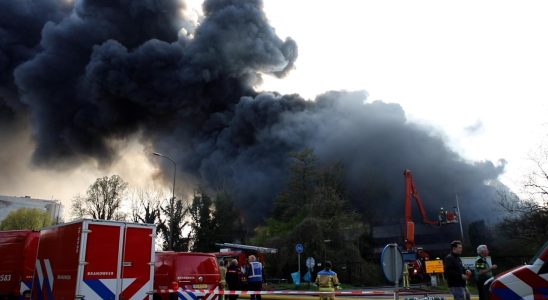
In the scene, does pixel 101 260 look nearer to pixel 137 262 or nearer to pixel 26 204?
pixel 137 262

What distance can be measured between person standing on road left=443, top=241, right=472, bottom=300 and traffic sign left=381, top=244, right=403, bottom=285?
4.51 ft

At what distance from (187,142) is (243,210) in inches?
372

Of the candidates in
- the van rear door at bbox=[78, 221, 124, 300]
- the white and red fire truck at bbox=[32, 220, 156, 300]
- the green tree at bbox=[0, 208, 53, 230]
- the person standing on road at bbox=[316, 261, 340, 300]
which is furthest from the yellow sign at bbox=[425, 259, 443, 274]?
the green tree at bbox=[0, 208, 53, 230]

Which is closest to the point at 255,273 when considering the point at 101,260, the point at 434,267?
the point at 101,260

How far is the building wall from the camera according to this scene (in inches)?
3233

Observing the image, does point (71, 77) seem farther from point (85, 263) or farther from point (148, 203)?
point (85, 263)

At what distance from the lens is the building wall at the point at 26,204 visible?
3233 inches

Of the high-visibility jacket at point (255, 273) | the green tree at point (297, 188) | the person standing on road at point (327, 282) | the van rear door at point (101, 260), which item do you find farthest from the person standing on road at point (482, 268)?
the green tree at point (297, 188)

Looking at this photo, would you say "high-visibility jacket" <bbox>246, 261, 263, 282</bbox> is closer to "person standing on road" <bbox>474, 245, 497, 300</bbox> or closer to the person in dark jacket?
the person in dark jacket

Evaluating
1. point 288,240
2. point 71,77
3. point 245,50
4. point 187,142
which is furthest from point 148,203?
point 288,240

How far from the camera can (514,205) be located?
1803 cm

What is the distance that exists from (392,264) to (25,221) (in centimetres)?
5549

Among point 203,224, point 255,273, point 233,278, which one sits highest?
point 203,224

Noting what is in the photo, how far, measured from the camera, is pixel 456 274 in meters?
7.14
